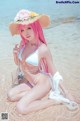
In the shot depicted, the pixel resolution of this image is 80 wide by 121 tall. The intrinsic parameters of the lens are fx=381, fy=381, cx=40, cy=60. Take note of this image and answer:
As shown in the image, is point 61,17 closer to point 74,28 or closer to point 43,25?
point 74,28

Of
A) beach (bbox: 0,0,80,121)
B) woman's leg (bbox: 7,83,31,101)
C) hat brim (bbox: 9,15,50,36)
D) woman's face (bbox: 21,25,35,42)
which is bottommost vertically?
woman's leg (bbox: 7,83,31,101)

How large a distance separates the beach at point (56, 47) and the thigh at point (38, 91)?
0.04 metres

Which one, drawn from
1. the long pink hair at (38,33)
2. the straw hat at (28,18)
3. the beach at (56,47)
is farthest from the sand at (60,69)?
the straw hat at (28,18)

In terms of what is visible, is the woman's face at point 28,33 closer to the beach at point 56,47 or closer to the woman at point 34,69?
the woman at point 34,69

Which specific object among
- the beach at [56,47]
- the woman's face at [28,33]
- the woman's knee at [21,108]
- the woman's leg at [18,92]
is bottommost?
the woman's knee at [21,108]

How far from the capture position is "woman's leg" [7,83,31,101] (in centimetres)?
129

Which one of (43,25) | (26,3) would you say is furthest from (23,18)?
Answer: (26,3)

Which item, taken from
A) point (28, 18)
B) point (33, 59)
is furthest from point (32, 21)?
point (33, 59)

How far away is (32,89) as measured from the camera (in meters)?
1.27

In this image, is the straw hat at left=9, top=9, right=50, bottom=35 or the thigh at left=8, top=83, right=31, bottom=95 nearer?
the straw hat at left=9, top=9, right=50, bottom=35

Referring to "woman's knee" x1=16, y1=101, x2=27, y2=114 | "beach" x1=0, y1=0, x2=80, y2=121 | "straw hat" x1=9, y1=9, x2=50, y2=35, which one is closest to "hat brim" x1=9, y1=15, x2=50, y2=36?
"straw hat" x1=9, y1=9, x2=50, y2=35

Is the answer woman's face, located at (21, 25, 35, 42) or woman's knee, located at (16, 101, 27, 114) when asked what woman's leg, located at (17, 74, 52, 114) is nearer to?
woman's knee, located at (16, 101, 27, 114)

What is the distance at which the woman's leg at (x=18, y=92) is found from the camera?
4.22 feet

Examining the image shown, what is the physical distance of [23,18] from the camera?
3.90 ft
